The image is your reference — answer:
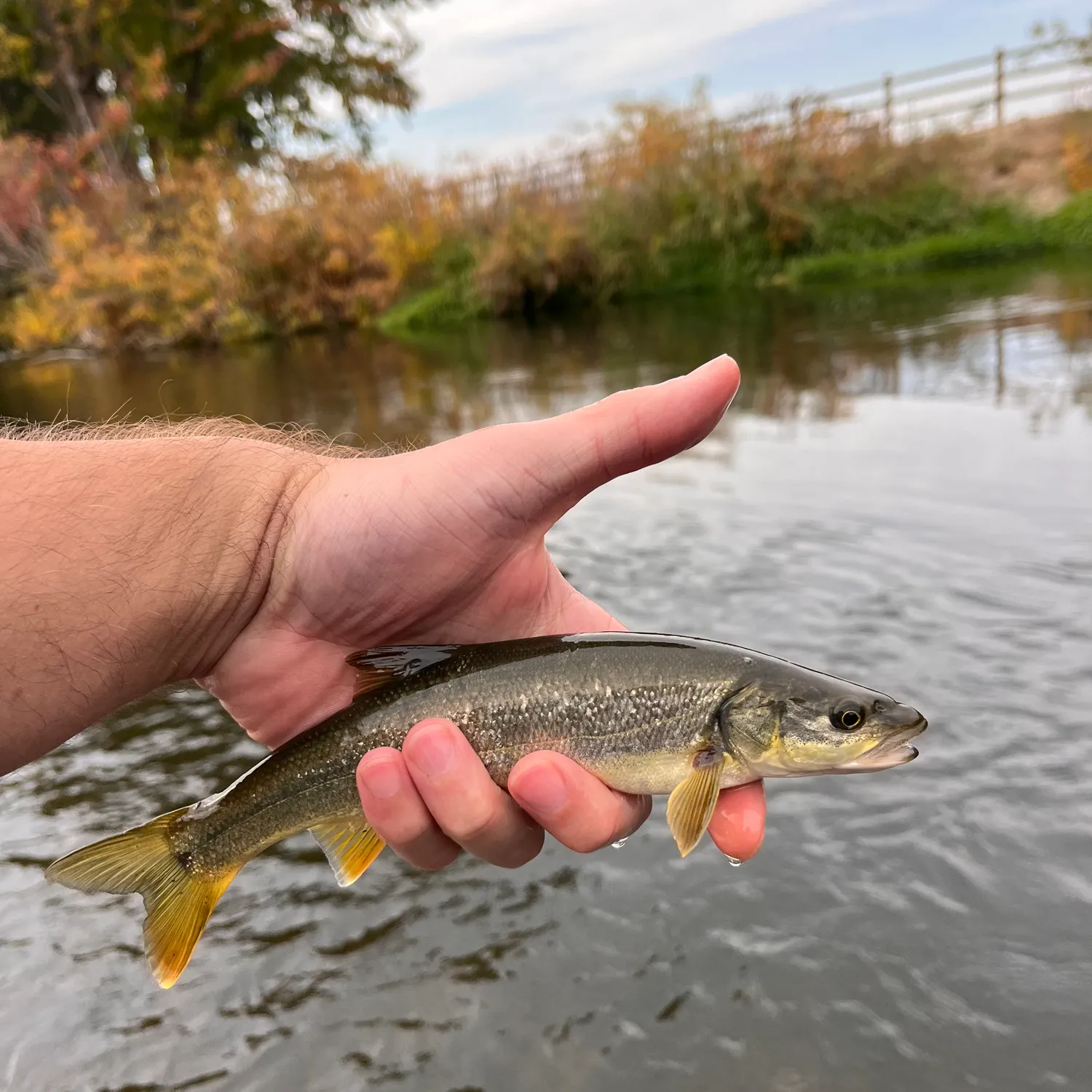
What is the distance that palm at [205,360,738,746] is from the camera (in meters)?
2.81

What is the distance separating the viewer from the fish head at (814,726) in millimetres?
2707

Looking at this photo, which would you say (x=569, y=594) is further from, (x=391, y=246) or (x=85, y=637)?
(x=391, y=246)

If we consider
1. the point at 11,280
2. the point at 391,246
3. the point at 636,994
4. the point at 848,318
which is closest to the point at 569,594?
the point at 636,994

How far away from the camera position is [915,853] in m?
3.72

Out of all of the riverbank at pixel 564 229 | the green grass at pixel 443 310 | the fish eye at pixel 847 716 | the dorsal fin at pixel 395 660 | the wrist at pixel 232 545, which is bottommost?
the fish eye at pixel 847 716

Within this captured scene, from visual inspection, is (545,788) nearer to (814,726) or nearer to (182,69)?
(814,726)

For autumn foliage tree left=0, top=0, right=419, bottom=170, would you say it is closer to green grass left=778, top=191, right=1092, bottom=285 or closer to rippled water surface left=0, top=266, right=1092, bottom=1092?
green grass left=778, top=191, right=1092, bottom=285

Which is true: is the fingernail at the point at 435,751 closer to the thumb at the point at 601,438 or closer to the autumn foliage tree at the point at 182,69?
the thumb at the point at 601,438

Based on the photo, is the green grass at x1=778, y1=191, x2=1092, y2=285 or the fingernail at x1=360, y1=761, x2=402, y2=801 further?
the green grass at x1=778, y1=191, x2=1092, y2=285

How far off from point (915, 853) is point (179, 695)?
4.34 m

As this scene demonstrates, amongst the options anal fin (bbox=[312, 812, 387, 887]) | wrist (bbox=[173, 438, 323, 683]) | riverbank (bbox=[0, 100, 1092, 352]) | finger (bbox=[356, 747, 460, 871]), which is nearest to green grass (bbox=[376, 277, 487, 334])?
riverbank (bbox=[0, 100, 1092, 352])

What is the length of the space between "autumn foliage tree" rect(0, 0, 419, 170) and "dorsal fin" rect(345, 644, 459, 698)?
36514 mm

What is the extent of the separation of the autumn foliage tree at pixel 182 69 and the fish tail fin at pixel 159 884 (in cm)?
3664

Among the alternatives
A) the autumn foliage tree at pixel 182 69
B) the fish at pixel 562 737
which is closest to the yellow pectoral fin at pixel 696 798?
the fish at pixel 562 737
